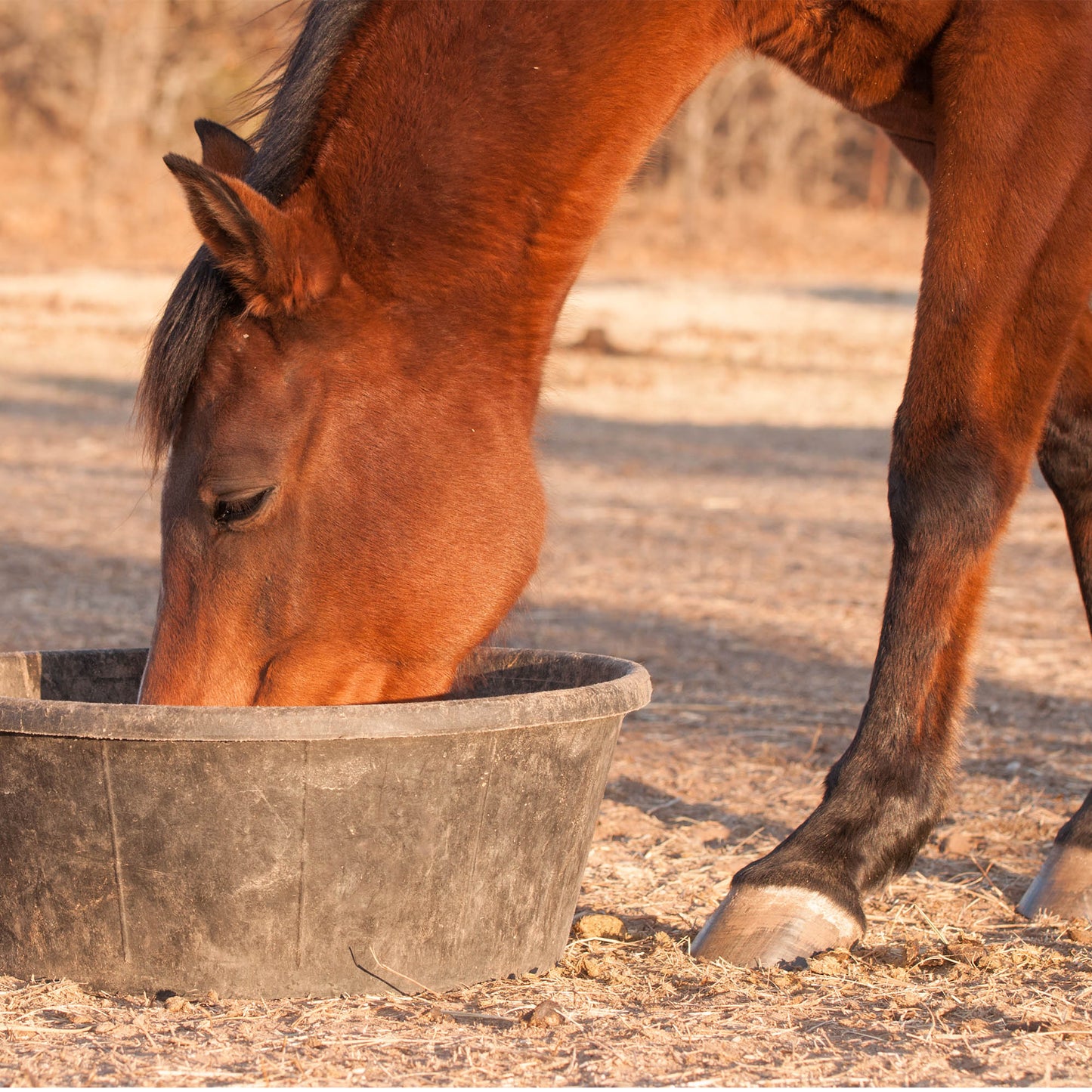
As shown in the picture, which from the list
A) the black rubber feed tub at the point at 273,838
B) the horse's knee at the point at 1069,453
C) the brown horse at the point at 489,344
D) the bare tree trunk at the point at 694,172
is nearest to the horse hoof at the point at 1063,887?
the brown horse at the point at 489,344

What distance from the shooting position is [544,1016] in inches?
78.4

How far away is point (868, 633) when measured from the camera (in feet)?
16.6

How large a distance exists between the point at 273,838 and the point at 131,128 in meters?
25.7

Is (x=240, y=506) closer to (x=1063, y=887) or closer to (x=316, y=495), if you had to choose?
(x=316, y=495)

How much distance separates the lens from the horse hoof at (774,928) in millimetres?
2326

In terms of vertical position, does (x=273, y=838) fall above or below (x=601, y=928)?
above

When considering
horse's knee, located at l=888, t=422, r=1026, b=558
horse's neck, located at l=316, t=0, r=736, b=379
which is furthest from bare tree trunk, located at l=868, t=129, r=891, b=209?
horse's neck, located at l=316, t=0, r=736, b=379

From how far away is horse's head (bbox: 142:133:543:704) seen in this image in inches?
85.4

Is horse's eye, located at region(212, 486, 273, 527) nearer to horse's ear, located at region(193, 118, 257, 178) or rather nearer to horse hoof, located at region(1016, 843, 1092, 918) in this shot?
horse's ear, located at region(193, 118, 257, 178)

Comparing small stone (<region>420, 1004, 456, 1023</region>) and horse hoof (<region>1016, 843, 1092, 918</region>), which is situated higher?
small stone (<region>420, 1004, 456, 1023</region>)

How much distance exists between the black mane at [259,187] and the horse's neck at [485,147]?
1.6 inches

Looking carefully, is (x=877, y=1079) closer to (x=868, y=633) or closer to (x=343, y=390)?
(x=343, y=390)

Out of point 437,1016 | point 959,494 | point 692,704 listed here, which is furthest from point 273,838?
point 692,704

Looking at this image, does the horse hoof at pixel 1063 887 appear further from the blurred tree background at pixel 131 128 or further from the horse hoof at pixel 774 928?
the blurred tree background at pixel 131 128
